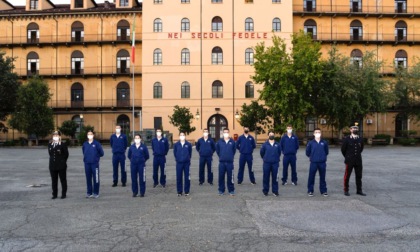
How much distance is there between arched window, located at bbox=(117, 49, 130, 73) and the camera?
154 feet

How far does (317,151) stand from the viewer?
11.3 metres

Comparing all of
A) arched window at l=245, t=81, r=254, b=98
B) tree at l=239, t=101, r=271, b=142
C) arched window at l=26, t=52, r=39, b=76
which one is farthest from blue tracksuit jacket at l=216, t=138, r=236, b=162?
arched window at l=26, t=52, r=39, b=76

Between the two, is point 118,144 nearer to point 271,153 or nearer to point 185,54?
point 271,153

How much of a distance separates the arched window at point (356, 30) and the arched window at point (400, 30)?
451cm

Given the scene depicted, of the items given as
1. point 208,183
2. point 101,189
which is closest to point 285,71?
point 208,183

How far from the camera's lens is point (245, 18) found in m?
44.7

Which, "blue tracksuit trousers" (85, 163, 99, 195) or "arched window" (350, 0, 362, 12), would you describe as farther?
"arched window" (350, 0, 362, 12)

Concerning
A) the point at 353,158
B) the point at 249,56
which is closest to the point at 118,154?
the point at 353,158

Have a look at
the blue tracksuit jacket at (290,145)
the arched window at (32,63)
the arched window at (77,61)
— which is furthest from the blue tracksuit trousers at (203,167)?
the arched window at (32,63)

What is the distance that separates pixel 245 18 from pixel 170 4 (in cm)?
881

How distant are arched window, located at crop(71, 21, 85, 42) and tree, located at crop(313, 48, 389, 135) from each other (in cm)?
2889

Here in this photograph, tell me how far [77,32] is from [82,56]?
9.75ft

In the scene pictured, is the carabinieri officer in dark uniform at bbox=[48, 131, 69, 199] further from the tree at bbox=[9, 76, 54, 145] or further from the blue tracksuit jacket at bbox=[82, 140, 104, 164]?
the tree at bbox=[9, 76, 54, 145]

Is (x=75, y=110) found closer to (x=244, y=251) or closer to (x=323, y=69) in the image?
(x=323, y=69)
